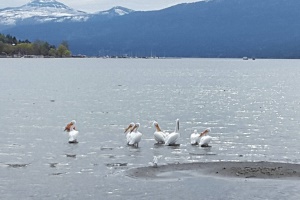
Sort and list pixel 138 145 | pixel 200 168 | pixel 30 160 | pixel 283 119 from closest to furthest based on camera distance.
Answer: pixel 200 168 → pixel 30 160 → pixel 138 145 → pixel 283 119

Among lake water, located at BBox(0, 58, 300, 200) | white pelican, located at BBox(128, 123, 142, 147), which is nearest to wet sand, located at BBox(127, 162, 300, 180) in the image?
lake water, located at BBox(0, 58, 300, 200)

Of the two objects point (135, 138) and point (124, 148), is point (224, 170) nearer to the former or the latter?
point (124, 148)

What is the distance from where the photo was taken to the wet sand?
2686 cm

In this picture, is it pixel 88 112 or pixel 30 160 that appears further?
pixel 88 112

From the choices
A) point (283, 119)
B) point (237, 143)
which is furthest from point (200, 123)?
point (237, 143)

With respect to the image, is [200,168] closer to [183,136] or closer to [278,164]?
[278,164]

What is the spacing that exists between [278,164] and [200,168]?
11.8ft

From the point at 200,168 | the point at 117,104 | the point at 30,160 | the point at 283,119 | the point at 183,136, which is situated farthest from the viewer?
the point at 117,104

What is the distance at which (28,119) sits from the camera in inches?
1932

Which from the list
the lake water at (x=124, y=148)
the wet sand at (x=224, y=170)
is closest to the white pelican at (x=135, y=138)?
the lake water at (x=124, y=148)

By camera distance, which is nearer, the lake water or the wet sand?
the lake water

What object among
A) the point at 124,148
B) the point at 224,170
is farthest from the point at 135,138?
the point at 224,170

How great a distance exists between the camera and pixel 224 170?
28.0 metres

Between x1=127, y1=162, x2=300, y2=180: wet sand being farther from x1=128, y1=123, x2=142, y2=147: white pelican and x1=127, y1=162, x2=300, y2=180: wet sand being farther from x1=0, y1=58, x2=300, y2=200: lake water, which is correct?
x1=128, y1=123, x2=142, y2=147: white pelican
